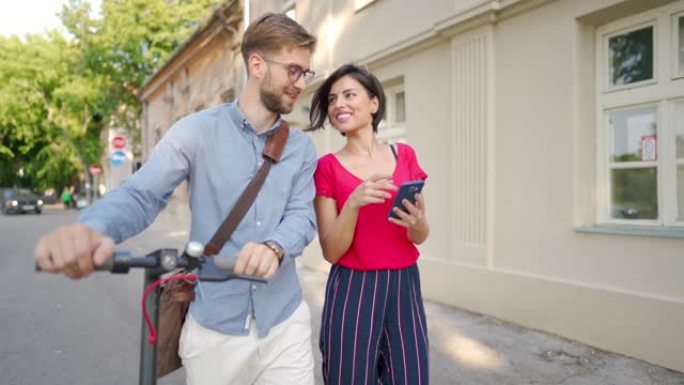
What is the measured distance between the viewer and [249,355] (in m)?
1.88

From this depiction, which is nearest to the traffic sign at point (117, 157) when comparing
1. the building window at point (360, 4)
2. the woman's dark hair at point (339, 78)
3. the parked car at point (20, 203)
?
the building window at point (360, 4)

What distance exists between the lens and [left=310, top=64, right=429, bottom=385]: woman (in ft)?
7.48

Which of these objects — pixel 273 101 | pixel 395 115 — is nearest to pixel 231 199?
pixel 273 101

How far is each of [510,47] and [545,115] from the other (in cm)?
92

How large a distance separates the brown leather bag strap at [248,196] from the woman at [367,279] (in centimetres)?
39

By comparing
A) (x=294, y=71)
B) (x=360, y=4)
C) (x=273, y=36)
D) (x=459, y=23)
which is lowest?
(x=294, y=71)

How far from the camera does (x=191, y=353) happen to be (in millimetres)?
1859

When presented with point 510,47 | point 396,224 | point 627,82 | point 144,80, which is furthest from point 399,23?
point 144,80

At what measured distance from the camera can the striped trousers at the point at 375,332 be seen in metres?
2.28

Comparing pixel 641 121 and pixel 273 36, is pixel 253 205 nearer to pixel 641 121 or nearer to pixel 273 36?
pixel 273 36

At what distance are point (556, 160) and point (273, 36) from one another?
4.04 meters

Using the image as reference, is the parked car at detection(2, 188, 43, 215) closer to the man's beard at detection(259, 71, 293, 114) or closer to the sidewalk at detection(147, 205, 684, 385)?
the sidewalk at detection(147, 205, 684, 385)

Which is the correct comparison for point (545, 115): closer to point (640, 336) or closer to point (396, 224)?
point (640, 336)

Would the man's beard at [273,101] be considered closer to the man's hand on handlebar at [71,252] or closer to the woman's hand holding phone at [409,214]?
the woman's hand holding phone at [409,214]
